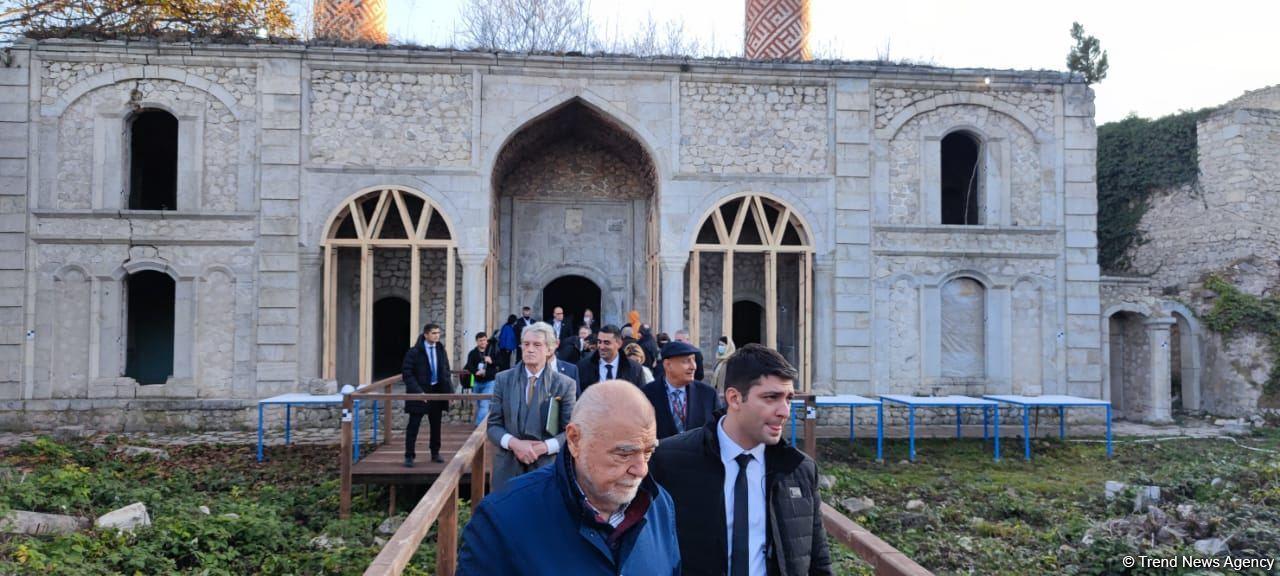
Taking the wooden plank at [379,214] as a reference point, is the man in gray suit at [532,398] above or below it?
below

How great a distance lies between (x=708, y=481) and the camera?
2475 millimetres

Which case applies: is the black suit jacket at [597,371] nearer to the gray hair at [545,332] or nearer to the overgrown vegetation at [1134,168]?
the gray hair at [545,332]

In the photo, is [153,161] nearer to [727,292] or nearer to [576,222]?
[576,222]

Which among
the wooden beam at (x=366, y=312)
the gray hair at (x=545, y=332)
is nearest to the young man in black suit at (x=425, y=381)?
the gray hair at (x=545, y=332)

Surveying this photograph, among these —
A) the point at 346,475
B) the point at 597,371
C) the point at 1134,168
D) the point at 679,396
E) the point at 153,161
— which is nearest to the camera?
the point at 679,396

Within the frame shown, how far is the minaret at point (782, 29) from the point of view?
1498 centimetres

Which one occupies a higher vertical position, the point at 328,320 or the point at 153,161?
the point at 153,161

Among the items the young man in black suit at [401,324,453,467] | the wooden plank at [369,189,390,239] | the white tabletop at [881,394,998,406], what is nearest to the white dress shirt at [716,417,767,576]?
the young man in black suit at [401,324,453,467]

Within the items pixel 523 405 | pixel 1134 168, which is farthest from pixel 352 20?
pixel 1134 168

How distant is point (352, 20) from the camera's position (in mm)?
15109

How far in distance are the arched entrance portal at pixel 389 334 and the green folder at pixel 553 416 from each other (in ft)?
39.4

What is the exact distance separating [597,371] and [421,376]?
276cm

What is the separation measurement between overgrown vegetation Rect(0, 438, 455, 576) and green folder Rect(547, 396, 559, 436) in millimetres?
2094

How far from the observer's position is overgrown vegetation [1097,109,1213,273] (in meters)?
16.8
